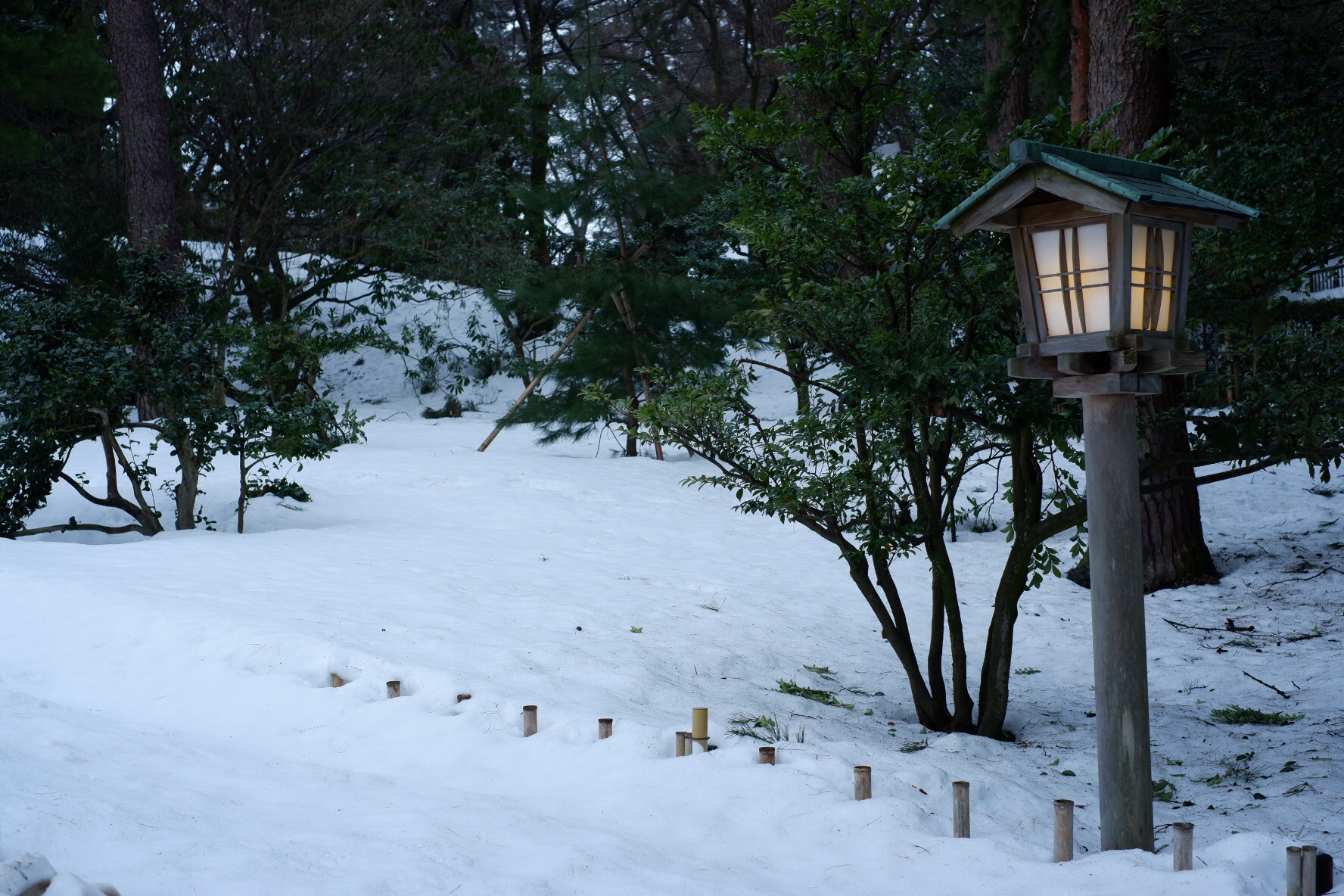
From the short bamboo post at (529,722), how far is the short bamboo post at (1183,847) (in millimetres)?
2231

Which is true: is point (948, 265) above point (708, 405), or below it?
above

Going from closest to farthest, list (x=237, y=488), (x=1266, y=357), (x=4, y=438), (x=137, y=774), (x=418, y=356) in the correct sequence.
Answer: (x=137, y=774) < (x=1266, y=357) < (x=4, y=438) < (x=237, y=488) < (x=418, y=356)

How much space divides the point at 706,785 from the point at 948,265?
2387 millimetres

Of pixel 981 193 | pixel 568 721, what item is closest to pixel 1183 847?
pixel 981 193

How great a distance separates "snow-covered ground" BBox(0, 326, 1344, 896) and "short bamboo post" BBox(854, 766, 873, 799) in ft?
0.27

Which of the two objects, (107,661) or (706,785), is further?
(107,661)

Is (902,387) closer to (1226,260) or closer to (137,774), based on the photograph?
(1226,260)

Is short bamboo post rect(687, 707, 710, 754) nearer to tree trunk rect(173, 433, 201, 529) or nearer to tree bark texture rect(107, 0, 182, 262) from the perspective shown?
tree trunk rect(173, 433, 201, 529)

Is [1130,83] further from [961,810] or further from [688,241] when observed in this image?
[688,241]

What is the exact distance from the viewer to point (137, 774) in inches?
116

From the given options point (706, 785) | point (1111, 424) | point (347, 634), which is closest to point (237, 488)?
point (347, 634)

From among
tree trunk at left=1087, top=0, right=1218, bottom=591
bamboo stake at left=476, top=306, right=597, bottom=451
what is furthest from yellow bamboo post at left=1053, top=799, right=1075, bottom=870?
bamboo stake at left=476, top=306, right=597, bottom=451

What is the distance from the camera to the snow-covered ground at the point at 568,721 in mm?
2695

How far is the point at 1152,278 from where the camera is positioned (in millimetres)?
2977
